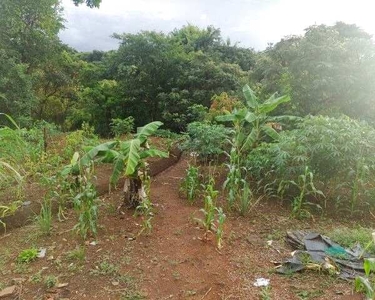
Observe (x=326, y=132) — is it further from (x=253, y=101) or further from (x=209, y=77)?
(x=209, y=77)

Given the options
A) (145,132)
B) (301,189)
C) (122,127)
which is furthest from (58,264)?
(122,127)

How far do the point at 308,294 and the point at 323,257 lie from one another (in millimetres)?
594

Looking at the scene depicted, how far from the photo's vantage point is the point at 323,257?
11.9 feet

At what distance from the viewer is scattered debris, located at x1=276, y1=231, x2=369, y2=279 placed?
3.44 metres

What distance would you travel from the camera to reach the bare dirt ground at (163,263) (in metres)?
3.23

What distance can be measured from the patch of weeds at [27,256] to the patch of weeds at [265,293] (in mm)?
2346

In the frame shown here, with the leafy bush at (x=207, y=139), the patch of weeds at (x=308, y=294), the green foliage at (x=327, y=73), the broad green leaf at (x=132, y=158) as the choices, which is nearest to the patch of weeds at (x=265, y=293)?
the patch of weeds at (x=308, y=294)


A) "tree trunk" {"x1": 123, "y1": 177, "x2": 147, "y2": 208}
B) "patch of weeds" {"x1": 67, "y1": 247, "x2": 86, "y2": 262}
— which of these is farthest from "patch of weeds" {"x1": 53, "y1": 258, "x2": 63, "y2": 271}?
"tree trunk" {"x1": 123, "y1": 177, "x2": 147, "y2": 208}

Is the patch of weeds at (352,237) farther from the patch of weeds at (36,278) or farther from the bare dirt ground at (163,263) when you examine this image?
the patch of weeds at (36,278)

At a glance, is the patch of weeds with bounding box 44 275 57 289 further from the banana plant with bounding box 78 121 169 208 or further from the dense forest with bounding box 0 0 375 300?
the banana plant with bounding box 78 121 169 208

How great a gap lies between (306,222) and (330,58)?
502 cm

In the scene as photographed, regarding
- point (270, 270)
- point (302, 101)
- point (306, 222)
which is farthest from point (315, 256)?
point (302, 101)

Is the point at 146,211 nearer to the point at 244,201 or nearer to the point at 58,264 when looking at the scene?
the point at 58,264

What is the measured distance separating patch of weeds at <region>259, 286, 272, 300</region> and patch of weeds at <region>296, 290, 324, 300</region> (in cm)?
25
